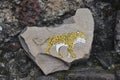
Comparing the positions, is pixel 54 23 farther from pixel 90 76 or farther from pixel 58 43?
pixel 90 76

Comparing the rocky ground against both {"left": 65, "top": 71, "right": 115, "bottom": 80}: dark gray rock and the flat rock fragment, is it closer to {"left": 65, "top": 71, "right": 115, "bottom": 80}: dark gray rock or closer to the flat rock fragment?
{"left": 65, "top": 71, "right": 115, "bottom": 80}: dark gray rock

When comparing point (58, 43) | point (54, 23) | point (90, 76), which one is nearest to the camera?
point (90, 76)

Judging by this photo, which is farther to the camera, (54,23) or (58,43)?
(54,23)

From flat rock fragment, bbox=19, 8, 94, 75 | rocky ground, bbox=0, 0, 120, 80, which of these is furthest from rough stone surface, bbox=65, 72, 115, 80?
flat rock fragment, bbox=19, 8, 94, 75

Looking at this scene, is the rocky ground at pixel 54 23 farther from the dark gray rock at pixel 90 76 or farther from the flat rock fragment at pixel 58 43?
the flat rock fragment at pixel 58 43

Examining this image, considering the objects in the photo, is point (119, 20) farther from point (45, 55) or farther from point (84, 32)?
point (45, 55)

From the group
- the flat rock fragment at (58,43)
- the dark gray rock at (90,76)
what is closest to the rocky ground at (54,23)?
the dark gray rock at (90,76)

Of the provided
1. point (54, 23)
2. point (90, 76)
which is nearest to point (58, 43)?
point (54, 23)
